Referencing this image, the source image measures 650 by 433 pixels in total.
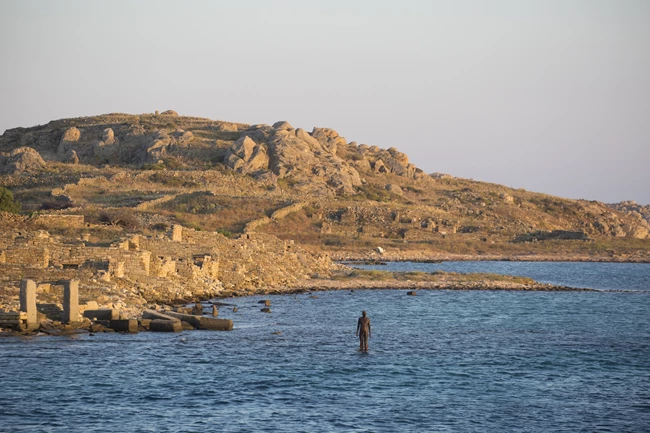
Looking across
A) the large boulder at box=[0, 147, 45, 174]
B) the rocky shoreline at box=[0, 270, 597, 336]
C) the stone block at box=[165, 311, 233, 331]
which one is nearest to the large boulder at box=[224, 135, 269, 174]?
the large boulder at box=[0, 147, 45, 174]

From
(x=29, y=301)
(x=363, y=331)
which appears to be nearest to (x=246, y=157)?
(x=29, y=301)

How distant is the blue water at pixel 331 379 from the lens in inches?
831

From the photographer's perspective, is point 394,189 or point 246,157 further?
point 394,189

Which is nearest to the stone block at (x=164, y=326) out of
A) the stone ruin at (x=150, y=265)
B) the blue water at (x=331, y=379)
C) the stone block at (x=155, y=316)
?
the stone block at (x=155, y=316)

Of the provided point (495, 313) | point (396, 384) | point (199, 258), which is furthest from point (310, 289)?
point (396, 384)

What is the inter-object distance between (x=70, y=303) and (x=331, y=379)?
33.9ft

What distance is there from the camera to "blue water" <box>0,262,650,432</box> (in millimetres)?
21109

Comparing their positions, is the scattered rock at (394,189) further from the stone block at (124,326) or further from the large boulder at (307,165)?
the stone block at (124,326)

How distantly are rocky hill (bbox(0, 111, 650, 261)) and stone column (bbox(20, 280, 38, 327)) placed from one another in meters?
33.8

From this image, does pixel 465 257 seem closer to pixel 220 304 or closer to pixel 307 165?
pixel 307 165

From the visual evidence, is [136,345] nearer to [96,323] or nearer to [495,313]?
[96,323]

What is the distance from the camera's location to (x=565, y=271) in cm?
7725

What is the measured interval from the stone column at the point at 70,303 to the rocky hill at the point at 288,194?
32984 millimetres

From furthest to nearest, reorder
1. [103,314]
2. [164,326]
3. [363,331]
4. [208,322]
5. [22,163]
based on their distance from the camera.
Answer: [22,163], [208,322], [164,326], [103,314], [363,331]
